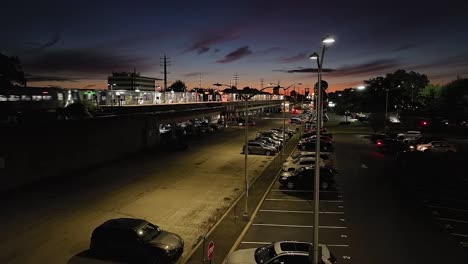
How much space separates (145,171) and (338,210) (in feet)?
58.8

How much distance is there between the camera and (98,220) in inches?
769

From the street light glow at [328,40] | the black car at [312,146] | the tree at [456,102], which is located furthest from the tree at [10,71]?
the tree at [456,102]

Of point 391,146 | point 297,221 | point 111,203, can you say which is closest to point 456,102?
point 391,146

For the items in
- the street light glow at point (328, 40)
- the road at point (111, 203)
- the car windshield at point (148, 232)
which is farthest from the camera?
the road at point (111, 203)

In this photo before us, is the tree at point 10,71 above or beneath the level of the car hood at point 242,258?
above

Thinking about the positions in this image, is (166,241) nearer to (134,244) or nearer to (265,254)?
(134,244)

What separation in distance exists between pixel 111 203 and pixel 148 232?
342 inches

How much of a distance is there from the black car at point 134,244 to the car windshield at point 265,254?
3.49 meters

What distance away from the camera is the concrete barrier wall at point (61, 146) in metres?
26.1

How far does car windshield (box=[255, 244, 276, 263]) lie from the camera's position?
12406 mm

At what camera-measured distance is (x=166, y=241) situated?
14695 mm

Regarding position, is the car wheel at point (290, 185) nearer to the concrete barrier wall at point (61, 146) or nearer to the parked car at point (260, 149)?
the parked car at point (260, 149)

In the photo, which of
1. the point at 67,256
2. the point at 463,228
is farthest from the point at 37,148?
the point at 463,228

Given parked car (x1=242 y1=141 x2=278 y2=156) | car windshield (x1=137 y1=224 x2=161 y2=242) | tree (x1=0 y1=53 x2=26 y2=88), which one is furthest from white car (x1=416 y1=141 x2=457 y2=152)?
tree (x1=0 y1=53 x2=26 y2=88)
